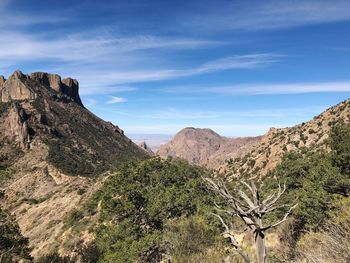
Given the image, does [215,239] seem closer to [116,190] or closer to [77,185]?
[116,190]

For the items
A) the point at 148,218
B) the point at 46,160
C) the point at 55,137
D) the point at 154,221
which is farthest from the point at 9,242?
the point at 55,137

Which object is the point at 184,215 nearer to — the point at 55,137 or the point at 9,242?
the point at 9,242


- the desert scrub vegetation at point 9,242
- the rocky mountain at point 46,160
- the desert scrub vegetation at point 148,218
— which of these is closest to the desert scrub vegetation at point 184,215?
the desert scrub vegetation at point 148,218

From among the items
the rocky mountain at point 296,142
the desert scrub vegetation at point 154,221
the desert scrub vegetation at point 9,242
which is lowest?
the desert scrub vegetation at point 9,242

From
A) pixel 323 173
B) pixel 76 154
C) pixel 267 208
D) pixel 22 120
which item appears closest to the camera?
pixel 267 208

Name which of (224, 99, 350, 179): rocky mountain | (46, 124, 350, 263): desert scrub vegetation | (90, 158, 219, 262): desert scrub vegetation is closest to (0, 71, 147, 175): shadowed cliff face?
(224, 99, 350, 179): rocky mountain

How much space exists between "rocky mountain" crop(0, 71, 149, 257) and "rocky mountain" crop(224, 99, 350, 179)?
130 ft

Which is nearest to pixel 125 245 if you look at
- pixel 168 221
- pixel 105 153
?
pixel 168 221

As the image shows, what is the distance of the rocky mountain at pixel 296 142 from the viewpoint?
82.1 metres

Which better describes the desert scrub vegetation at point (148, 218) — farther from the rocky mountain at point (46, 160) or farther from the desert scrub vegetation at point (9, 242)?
the rocky mountain at point (46, 160)

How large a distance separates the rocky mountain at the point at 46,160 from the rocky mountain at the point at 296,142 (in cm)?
3960

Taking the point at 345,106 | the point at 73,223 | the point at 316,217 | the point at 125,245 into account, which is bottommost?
the point at 73,223

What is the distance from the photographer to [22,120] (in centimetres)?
16462

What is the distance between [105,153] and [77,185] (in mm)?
83775
